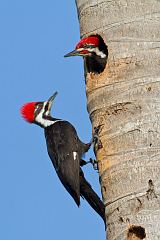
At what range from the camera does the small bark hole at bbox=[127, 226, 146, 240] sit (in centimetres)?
364

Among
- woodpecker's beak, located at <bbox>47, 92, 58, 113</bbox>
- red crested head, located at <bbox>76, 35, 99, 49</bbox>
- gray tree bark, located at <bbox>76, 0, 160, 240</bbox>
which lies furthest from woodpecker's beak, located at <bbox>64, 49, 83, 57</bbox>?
woodpecker's beak, located at <bbox>47, 92, 58, 113</bbox>

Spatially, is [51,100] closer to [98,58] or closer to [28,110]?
[28,110]

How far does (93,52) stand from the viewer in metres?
5.04

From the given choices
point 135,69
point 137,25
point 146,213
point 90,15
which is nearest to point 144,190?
point 146,213

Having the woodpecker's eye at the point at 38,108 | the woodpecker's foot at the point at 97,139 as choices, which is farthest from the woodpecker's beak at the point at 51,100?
the woodpecker's foot at the point at 97,139

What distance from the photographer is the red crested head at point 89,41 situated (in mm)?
4699

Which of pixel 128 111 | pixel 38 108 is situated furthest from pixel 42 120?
pixel 128 111

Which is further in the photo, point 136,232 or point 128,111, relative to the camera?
point 128,111

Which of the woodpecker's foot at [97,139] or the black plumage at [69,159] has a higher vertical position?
the black plumage at [69,159]

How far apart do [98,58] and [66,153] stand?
1.00 meters

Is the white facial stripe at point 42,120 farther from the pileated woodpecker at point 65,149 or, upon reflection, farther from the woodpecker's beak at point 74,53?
the woodpecker's beak at point 74,53

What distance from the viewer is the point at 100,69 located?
185 inches

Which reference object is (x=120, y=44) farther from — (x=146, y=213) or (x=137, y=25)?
(x=146, y=213)

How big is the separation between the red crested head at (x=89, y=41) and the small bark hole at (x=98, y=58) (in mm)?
30
